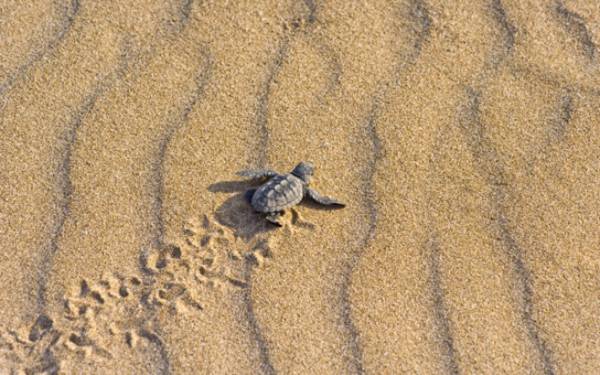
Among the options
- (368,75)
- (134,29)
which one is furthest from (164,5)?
(368,75)

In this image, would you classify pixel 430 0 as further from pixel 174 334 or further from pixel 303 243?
pixel 174 334

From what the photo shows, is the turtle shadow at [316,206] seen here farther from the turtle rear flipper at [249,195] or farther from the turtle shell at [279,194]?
the turtle rear flipper at [249,195]

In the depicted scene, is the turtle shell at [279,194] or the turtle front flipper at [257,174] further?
the turtle front flipper at [257,174]

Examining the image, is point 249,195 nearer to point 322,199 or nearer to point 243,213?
point 243,213

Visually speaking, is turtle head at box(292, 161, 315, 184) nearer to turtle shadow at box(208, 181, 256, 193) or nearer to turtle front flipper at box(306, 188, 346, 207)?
turtle front flipper at box(306, 188, 346, 207)

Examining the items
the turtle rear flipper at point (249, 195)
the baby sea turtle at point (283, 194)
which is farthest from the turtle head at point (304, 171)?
the turtle rear flipper at point (249, 195)

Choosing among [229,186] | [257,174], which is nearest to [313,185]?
[257,174]
